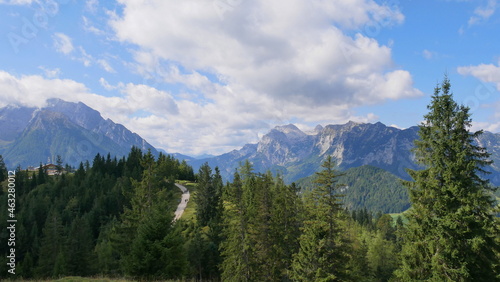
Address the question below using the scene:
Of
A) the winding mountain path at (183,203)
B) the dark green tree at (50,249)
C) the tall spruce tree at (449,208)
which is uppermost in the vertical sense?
the tall spruce tree at (449,208)

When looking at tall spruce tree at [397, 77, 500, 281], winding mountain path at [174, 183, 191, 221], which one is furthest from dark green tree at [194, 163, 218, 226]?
tall spruce tree at [397, 77, 500, 281]

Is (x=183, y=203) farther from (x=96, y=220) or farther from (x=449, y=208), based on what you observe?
(x=449, y=208)

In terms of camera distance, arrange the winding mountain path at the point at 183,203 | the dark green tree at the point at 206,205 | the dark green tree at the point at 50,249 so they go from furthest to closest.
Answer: the winding mountain path at the point at 183,203, the dark green tree at the point at 206,205, the dark green tree at the point at 50,249

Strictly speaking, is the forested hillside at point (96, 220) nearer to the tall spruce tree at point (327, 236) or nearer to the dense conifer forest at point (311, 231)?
the dense conifer forest at point (311, 231)

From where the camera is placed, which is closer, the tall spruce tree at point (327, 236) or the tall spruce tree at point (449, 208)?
the tall spruce tree at point (449, 208)

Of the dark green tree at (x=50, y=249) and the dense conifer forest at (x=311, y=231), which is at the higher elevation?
the dense conifer forest at (x=311, y=231)

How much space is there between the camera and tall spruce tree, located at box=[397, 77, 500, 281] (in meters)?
19.0

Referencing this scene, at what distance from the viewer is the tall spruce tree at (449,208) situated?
62.4 ft

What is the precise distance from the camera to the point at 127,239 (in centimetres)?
3619

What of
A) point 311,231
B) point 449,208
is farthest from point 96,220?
point 449,208

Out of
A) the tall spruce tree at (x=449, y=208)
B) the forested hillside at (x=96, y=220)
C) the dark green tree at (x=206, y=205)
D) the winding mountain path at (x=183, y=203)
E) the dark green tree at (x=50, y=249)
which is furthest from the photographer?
the winding mountain path at (x=183, y=203)

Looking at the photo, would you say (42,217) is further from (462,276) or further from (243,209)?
(462,276)

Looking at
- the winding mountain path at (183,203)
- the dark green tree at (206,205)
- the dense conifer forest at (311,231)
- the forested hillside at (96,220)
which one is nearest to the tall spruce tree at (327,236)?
the dense conifer forest at (311,231)

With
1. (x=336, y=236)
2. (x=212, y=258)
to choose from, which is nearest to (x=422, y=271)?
(x=336, y=236)
